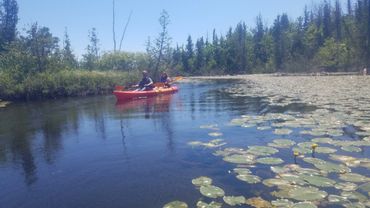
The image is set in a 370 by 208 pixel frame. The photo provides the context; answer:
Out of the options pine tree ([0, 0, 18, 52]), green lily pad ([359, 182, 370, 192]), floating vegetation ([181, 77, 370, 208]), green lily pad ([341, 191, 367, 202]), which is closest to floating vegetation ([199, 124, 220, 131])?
floating vegetation ([181, 77, 370, 208])

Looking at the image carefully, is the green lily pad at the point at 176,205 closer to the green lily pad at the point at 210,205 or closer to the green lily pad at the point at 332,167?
the green lily pad at the point at 210,205

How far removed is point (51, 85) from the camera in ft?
71.8

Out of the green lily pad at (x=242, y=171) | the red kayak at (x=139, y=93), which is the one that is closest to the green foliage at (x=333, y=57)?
the red kayak at (x=139, y=93)

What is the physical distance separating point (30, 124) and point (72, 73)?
12126 mm

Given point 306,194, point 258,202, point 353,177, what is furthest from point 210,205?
point 353,177

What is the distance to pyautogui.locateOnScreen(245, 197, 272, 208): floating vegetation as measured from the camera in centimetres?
413

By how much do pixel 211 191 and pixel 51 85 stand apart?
1952 cm

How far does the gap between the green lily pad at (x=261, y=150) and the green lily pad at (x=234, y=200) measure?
6.61 ft

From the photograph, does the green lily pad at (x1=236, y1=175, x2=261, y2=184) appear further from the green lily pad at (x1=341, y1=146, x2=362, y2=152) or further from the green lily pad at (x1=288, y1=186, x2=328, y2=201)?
the green lily pad at (x1=341, y1=146, x2=362, y2=152)

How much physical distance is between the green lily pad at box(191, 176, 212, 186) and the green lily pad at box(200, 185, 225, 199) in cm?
20

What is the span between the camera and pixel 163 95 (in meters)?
19.2

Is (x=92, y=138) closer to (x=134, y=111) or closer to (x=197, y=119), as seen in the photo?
(x=197, y=119)

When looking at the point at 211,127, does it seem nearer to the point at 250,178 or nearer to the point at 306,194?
the point at 250,178

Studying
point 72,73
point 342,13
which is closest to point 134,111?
point 72,73
